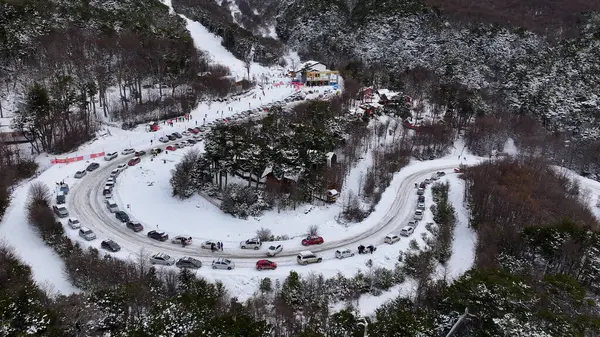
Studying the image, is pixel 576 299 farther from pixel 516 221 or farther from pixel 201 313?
pixel 201 313

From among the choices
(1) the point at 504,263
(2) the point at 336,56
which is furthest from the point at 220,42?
(1) the point at 504,263

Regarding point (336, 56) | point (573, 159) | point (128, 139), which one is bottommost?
point (573, 159)

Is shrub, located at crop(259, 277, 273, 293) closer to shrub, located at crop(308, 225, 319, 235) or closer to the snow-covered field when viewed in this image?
the snow-covered field

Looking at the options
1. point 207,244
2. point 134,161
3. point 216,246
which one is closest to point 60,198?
point 134,161

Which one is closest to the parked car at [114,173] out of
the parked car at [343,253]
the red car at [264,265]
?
the red car at [264,265]

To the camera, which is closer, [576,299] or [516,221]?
[576,299]

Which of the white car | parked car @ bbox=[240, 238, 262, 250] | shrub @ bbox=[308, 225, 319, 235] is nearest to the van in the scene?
the white car
